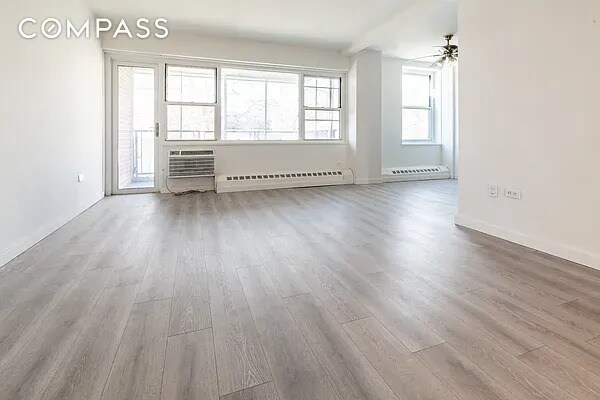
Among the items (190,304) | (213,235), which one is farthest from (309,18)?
(190,304)

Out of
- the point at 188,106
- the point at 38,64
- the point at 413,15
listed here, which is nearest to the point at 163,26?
the point at 188,106

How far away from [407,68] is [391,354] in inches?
294

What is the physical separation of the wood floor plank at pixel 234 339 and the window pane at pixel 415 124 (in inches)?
264

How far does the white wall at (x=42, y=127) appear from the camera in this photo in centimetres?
233

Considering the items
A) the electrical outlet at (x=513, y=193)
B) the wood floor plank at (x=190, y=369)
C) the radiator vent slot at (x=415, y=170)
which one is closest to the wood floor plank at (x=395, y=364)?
the wood floor plank at (x=190, y=369)

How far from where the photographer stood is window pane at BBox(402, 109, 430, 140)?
7.60m

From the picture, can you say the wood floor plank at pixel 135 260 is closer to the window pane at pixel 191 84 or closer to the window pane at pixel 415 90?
the window pane at pixel 191 84

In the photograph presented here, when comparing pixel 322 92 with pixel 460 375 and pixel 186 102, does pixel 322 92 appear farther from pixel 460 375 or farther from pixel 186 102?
pixel 460 375

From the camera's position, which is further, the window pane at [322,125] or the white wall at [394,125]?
the white wall at [394,125]

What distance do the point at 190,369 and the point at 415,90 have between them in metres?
7.95

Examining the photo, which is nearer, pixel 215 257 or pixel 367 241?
pixel 215 257

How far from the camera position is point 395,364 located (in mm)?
1169

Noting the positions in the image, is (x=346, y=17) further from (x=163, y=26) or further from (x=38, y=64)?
(x=38, y=64)

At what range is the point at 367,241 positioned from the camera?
108 inches
